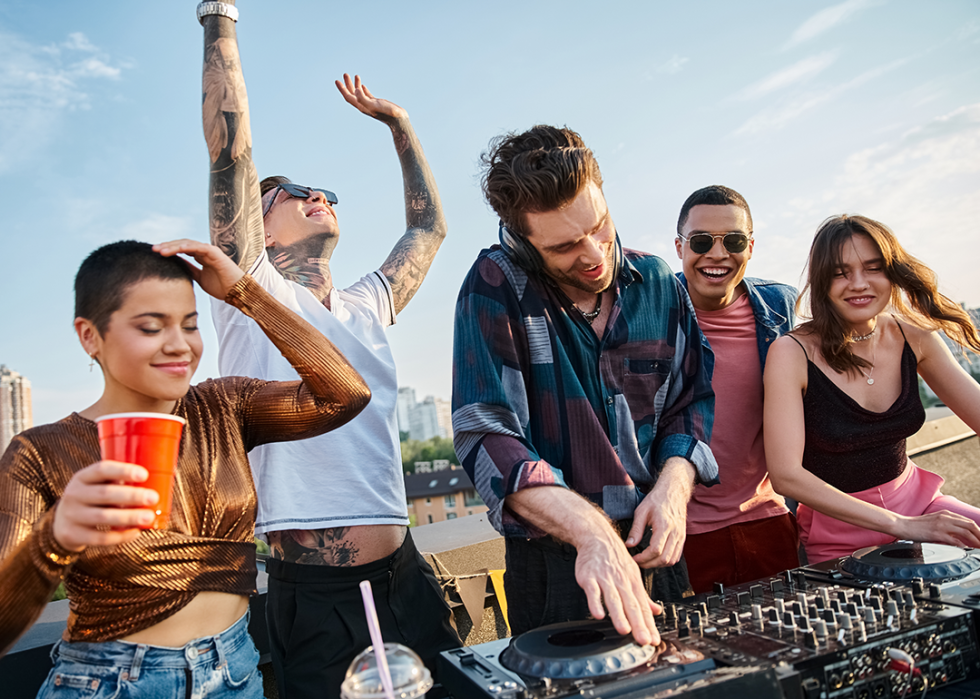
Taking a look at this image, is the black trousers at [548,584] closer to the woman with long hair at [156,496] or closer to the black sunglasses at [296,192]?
the woman with long hair at [156,496]

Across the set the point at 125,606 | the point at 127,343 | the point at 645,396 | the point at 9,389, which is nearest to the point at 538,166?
the point at 645,396

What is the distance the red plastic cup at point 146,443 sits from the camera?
4.59 feet

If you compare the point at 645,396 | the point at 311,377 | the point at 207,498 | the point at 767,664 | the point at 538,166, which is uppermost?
the point at 538,166

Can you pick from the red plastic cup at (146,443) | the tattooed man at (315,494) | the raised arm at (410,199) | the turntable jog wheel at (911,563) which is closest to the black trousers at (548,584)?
the turntable jog wheel at (911,563)

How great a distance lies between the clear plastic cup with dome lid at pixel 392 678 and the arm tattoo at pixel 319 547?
5.14 ft

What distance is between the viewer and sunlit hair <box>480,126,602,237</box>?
7.50ft

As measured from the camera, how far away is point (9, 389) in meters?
65.2

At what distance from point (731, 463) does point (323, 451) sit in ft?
6.16

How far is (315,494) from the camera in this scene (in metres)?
2.88

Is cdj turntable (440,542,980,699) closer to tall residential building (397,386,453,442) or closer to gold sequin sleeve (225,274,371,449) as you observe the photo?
gold sequin sleeve (225,274,371,449)

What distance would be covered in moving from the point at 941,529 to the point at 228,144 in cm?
303

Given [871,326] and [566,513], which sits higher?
[871,326]

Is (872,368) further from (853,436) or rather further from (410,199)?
(410,199)

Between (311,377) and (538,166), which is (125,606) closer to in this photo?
(311,377)
